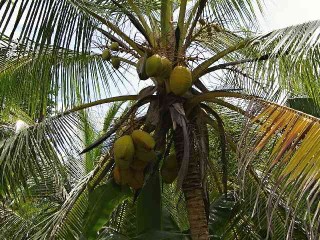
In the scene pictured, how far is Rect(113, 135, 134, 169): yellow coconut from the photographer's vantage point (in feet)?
13.1

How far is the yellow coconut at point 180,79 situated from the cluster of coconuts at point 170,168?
0.55 metres

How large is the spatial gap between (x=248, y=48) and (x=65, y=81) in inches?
59.7

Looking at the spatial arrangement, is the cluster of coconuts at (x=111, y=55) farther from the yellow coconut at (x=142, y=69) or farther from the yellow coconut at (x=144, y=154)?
the yellow coconut at (x=144, y=154)

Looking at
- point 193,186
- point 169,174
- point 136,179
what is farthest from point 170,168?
point 136,179

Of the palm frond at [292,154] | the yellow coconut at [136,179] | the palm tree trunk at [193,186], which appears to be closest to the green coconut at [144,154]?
the yellow coconut at [136,179]

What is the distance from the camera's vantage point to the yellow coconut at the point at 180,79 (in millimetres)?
4305

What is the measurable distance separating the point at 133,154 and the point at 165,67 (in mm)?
628

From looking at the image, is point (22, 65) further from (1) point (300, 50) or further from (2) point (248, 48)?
(1) point (300, 50)

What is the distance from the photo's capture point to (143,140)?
13.3ft

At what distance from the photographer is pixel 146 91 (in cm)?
463

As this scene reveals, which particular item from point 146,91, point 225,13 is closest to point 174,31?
point 146,91

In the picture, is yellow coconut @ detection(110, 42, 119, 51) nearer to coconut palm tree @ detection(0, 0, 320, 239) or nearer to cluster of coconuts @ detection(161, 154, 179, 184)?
coconut palm tree @ detection(0, 0, 320, 239)

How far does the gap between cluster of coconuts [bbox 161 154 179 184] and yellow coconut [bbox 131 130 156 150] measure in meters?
0.56

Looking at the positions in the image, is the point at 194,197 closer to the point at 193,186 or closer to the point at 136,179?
the point at 193,186
